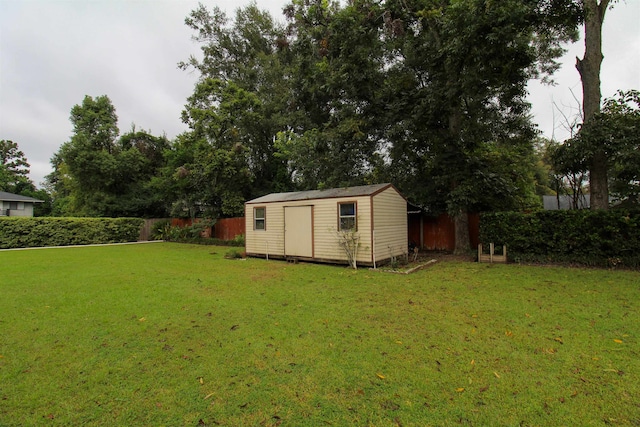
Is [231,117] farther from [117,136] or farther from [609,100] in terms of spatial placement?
[609,100]

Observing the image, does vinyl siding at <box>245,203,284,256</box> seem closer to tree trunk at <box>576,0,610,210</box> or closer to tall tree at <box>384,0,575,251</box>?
tall tree at <box>384,0,575,251</box>

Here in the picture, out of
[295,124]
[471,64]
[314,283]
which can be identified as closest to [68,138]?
[295,124]

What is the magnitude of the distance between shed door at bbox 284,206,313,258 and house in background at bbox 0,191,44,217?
28.4m

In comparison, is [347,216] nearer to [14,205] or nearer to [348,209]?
[348,209]

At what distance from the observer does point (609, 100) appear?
732cm

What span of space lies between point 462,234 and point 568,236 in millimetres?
3205

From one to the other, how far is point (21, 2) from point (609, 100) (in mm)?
16195

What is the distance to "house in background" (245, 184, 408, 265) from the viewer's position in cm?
827

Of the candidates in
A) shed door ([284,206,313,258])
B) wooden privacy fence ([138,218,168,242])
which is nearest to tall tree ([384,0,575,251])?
shed door ([284,206,313,258])

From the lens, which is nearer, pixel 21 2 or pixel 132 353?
pixel 132 353

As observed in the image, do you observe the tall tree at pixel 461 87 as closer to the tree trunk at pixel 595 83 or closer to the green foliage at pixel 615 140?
the tree trunk at pixel 595 83

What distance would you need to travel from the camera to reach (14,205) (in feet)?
82.8

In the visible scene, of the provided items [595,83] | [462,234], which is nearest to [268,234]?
[462,234]

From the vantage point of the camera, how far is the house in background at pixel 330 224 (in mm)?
8273
